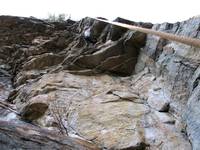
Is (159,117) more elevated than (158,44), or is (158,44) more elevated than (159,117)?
(158,44)

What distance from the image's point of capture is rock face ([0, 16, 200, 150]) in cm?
518

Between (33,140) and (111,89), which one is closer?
(33,140)

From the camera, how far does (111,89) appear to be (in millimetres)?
7352

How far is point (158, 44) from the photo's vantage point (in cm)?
770

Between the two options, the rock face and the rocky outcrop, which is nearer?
the rocky outcrop

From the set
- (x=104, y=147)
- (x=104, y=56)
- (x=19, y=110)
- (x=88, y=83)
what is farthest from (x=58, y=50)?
(x=104, y=147)

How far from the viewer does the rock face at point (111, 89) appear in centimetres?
518

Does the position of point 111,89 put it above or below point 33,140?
below

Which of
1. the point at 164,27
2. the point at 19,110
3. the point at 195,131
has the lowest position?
A: the point at 19,110

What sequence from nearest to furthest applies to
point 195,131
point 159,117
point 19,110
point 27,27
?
1. point 195,131
2. point 159,117
3. point 19,110
4. point 27,27

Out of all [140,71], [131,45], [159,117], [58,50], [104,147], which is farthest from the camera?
[58,50]

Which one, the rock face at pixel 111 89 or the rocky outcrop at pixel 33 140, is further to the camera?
the rock face at pixel 111 89

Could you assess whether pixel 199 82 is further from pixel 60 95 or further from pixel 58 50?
pixel 58 50

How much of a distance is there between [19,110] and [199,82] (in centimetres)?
393
